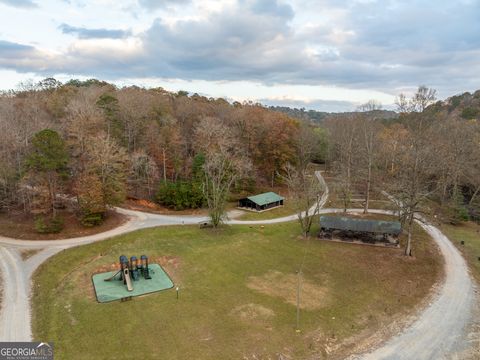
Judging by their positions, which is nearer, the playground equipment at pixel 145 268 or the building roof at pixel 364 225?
the playground equipment at pixel 145 268

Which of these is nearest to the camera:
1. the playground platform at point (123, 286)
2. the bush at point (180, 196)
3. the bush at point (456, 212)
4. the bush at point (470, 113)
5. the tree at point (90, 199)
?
the playground platform at point (123, 286)

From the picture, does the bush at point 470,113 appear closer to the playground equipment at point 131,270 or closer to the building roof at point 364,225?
the building roof at point 364,225

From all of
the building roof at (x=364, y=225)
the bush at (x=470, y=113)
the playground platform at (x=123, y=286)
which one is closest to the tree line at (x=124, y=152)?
the playground platform at (x=123, y=286)

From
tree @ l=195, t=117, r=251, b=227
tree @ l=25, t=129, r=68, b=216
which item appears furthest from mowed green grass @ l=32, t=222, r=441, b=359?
tree @ l=195, t=117, r=251, b=227

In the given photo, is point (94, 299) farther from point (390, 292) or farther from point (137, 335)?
point (390, 292)

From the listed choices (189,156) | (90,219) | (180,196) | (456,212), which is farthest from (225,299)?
(456,212)
